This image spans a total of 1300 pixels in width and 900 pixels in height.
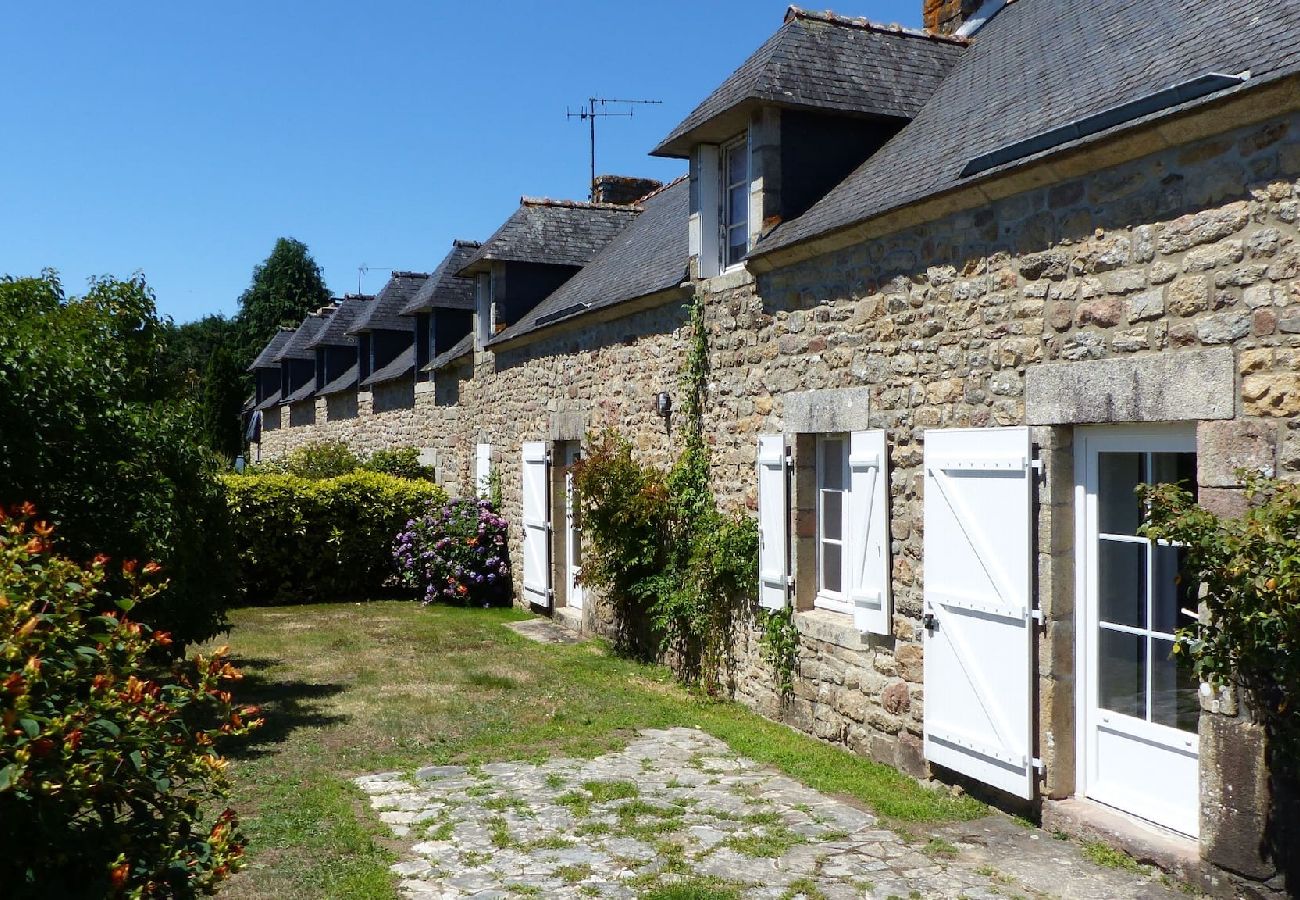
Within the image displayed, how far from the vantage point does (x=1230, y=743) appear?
4.30 m

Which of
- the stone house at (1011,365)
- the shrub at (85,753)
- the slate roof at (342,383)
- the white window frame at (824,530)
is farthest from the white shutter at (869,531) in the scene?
the slate roof at (342,383)

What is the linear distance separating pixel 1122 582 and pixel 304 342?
2989 cm

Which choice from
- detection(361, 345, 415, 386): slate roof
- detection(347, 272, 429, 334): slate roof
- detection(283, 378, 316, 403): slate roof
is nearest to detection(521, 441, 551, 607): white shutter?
detection(361, 345, 415, 386): slate roof

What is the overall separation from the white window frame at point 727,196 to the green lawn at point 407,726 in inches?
138

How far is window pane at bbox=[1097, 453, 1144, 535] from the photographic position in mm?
5086

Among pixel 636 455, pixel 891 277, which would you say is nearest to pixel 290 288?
pixel 636 455

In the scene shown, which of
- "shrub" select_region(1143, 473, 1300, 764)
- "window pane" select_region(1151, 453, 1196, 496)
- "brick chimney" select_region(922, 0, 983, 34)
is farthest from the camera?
"brick chimney" select_region(922, 0, 983, 34)

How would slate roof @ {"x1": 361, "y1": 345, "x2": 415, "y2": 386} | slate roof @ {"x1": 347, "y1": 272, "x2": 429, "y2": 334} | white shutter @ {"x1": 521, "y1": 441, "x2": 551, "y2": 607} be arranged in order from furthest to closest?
slate roof @ {"x1": 347, "y1": 272, "x2": 429, "y2": 334}, slate roof @ {"x1": 361, "y1": 345, "x2": 415, "y2": 386}, white shutter @ {"x1": 521, "y1": 441, "x2": 551, "y2": 607}

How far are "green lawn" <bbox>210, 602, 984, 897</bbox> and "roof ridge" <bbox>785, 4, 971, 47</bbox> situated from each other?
17.9ft

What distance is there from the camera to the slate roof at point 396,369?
66.6 feet

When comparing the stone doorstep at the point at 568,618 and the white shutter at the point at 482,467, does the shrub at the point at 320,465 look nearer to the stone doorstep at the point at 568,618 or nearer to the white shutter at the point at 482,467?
the white shutter at the point at 482,467

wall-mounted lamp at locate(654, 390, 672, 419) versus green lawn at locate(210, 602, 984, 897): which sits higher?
wall-mounted lamp at locate(654, 390, 672, 419)

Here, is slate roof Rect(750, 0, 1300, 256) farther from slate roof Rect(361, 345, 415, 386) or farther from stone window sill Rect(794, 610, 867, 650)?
slate roof Rect(361, 345, 415, 386)

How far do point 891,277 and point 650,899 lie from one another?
3823mm
